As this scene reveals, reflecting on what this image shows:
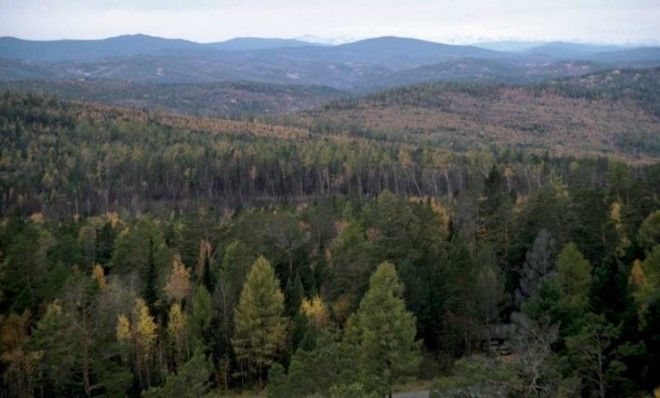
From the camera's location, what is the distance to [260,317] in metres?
39.8

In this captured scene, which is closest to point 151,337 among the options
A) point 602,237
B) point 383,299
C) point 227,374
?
point 227,374

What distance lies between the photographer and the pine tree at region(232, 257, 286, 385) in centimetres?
3944

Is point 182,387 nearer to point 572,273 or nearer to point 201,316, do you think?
point 201,316

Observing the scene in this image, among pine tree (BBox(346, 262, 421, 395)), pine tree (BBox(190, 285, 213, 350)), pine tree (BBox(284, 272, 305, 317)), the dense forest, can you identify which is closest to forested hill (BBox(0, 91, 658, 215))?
the dense forest

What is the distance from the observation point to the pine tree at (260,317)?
129 ft

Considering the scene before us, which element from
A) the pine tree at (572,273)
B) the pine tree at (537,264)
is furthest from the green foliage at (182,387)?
the pine tree at (537,264)

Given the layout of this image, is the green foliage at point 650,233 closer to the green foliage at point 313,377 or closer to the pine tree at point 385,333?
the pine tree at point 385,333

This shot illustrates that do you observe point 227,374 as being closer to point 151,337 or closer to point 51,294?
point 151,337

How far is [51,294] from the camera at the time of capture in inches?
1619

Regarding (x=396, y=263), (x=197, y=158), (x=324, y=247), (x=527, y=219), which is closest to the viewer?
(x=396, y=263)

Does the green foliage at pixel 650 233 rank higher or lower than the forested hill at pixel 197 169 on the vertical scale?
higher

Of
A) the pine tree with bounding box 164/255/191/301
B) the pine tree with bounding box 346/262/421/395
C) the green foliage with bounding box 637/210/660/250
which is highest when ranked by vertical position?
the green foliage with bounding box 637/210/660/250

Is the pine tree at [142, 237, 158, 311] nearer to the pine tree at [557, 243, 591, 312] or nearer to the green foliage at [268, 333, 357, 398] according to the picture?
the green foliage at [268, 333, 357, 398]

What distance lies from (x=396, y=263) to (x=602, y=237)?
46.8ft
